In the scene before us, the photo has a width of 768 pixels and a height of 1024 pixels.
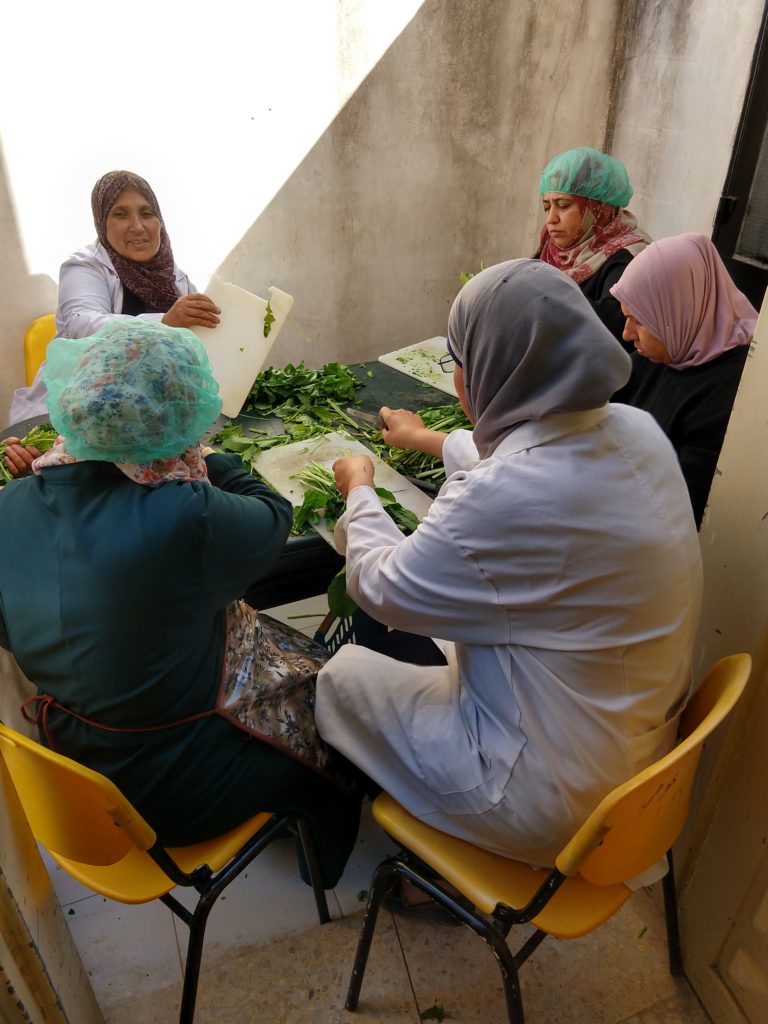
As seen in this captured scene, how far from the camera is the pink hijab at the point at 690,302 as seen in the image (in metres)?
2.14

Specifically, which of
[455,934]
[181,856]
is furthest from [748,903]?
[181,856]

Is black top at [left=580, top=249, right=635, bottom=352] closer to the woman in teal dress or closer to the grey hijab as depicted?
the grey hijab

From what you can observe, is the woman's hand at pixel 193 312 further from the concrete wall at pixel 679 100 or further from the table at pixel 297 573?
the concrete wall at pixel 679 100

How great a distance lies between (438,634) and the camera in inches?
56.7

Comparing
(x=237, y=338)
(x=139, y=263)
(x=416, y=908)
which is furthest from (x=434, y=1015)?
(x=139, y=263)

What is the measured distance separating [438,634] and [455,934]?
1.11 meters

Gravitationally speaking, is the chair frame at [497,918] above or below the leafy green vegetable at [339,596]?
below

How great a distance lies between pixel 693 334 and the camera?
218 centimetres

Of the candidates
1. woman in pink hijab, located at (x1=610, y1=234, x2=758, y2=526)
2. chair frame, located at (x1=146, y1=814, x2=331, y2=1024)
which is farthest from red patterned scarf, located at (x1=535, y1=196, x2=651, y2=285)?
chair frame, located at (x1=146, y1=814, x2=331, y2=1024)

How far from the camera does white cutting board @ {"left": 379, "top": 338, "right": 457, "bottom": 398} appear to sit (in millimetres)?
2891

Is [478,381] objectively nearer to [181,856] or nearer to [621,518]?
[621,518]

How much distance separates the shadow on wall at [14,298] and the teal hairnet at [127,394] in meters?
2.62

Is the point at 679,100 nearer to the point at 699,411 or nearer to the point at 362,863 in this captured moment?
the point at 699,411

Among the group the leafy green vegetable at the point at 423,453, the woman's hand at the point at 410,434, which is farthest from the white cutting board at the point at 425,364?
the woman's hand at the point at 410,434
